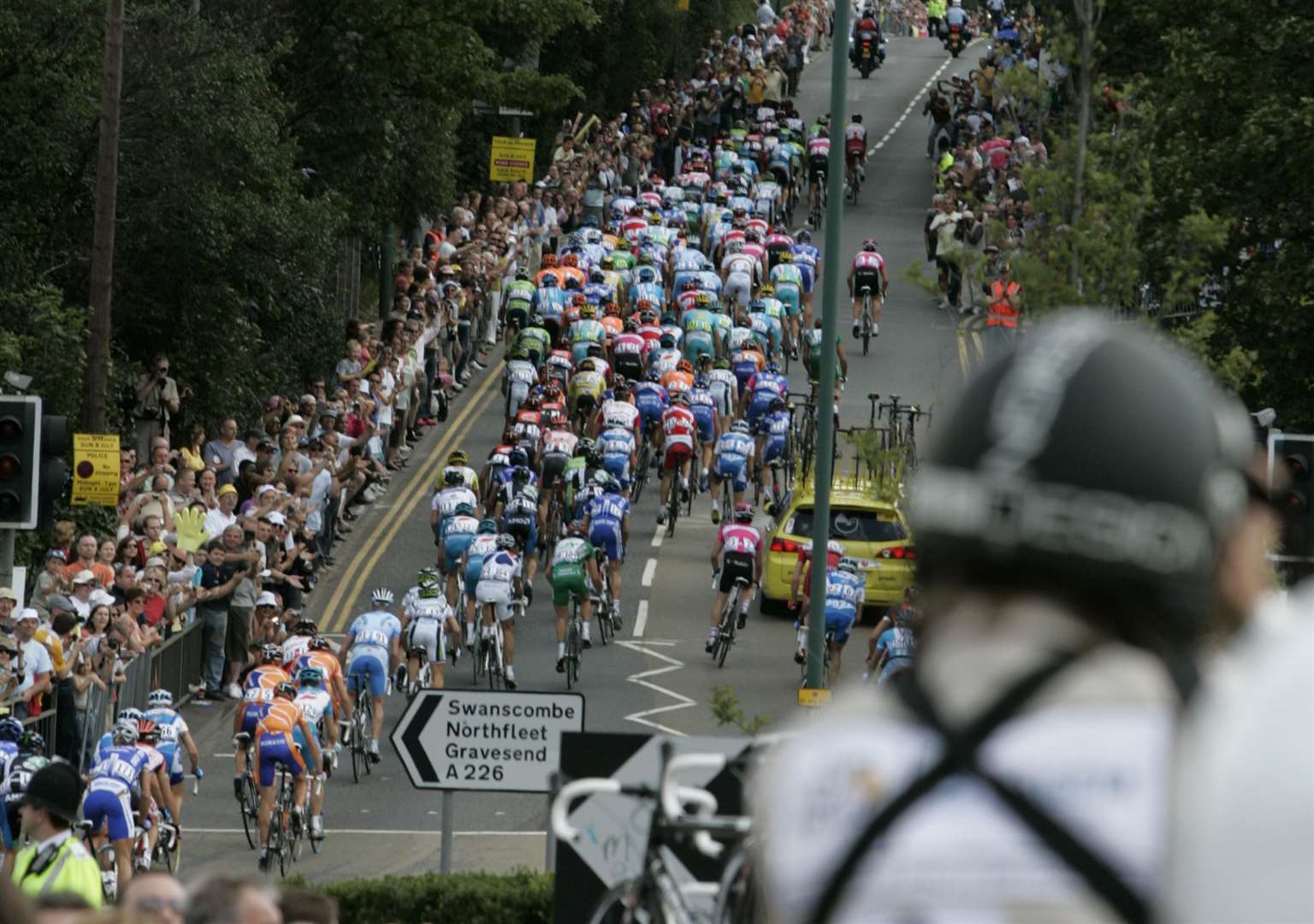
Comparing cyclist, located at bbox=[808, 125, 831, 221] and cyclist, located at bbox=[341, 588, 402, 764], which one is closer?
cyclist, located at bbox=[341, 588, 402, 764]

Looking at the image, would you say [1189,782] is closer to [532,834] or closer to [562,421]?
[532,834]

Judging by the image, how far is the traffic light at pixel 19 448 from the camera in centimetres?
1855

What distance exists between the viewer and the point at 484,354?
44312mm

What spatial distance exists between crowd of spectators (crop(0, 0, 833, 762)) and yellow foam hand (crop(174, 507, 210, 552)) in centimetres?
2

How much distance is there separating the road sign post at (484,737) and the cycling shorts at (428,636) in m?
10.7

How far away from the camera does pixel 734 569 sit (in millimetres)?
28141

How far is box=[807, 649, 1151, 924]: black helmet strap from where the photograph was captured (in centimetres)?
194

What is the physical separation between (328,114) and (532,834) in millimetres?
21749

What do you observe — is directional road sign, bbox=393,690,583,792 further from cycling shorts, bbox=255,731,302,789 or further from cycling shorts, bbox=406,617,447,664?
cycling shorts, bbox=406,617,447,664

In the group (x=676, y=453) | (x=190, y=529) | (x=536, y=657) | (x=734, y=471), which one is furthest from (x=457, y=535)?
(x=676, y=453)

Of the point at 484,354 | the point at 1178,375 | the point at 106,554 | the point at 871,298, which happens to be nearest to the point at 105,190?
the point at 106,554

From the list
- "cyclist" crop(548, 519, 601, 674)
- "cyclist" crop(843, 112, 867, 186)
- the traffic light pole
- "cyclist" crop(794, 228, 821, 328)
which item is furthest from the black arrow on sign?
"cyclist" crop(843, 112, 867, 186)

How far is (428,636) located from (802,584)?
17.1 ft

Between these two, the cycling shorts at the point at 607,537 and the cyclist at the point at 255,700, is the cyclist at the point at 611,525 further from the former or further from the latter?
the cyclist at the point at 255,700
